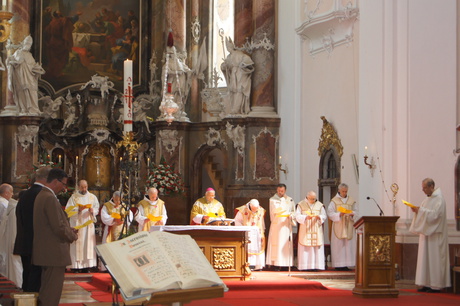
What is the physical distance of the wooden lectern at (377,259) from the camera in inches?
450

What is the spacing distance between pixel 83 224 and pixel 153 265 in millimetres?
10730

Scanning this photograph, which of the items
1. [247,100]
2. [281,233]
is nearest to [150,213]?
[281,233]

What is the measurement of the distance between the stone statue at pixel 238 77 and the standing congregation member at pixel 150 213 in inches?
189

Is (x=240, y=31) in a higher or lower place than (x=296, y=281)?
higher

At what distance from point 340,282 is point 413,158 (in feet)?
8.37

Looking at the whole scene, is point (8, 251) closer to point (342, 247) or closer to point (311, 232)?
point (311, 232)

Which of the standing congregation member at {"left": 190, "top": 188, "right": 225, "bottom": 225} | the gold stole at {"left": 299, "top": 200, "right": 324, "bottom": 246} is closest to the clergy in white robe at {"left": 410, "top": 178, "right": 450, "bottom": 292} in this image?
the gold stole at {"left": 299, "top": 200, "right": 324, "bottom": 246}

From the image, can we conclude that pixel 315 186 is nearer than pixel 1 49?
Yes

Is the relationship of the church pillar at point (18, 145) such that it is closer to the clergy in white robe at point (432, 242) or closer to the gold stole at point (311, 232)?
the gold stole at point (311, 232)

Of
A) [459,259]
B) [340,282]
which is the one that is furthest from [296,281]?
[459,259]

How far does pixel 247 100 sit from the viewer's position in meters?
19.7

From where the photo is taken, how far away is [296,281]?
43.3 ft

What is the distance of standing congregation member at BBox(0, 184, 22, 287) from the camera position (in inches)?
470

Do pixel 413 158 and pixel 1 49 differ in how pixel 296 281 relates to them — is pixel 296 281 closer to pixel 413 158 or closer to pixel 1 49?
pixel 413 158
